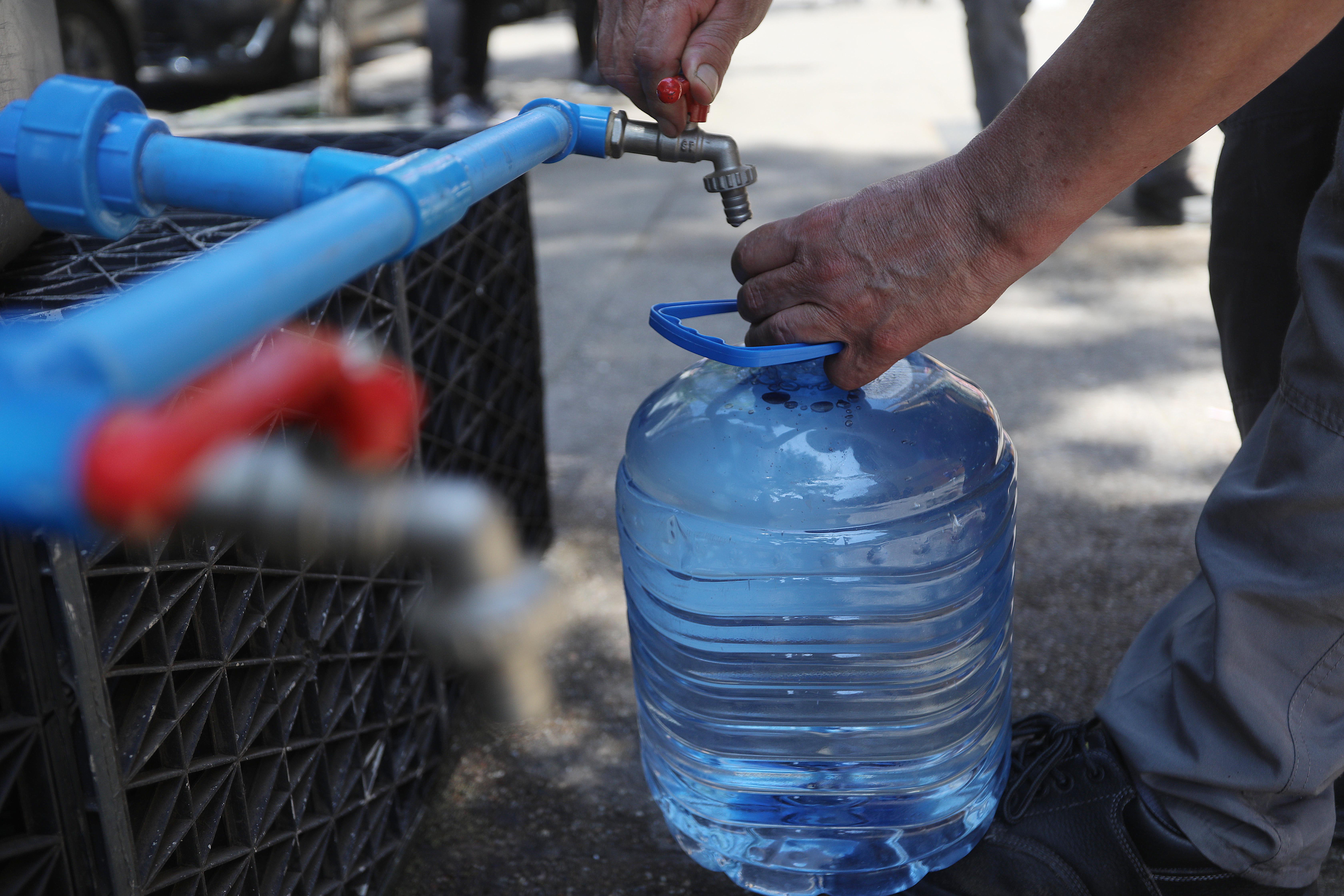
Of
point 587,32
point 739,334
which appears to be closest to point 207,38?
point 587,32

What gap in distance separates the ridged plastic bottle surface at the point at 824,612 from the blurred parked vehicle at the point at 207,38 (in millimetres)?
4558

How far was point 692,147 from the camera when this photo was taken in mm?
1133

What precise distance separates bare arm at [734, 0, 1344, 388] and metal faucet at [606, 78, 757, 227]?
0.22 ft

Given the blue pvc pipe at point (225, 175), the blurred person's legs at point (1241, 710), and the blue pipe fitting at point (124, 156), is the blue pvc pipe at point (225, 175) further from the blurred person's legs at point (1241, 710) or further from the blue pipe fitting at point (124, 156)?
the blurred person's legs at point (1241, 710)

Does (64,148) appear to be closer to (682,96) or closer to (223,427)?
(223,427)

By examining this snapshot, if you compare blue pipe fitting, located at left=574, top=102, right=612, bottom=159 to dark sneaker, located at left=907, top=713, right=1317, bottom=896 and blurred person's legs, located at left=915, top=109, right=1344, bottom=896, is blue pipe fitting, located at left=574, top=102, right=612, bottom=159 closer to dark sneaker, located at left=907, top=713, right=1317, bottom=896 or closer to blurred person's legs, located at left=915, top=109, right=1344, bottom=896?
blurred person's legs, located at left=915, top=109, right=1344, bottom=896

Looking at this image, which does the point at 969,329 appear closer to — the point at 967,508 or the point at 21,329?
the point at 967,508

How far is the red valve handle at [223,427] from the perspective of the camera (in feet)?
1.43

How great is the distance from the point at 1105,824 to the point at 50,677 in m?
1.12

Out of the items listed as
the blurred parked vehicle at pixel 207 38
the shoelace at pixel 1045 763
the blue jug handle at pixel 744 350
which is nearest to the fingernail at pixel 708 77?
the blue jug handle at pixel 744 350

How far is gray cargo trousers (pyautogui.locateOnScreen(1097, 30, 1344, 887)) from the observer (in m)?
1.07

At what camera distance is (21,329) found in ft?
1.80

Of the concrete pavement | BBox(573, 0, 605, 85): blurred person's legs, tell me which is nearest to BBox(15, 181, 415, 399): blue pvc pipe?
the concrete pavement

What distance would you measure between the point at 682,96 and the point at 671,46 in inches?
3.0
